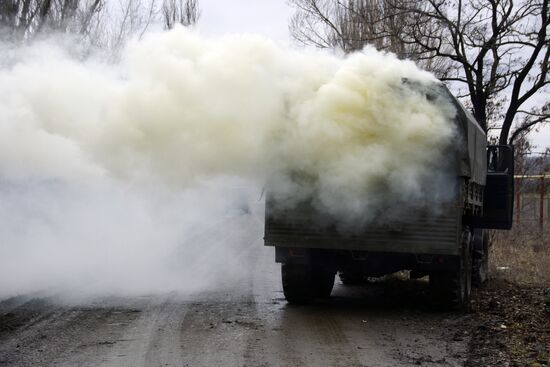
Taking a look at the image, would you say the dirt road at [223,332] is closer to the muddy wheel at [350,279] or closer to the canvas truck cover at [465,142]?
the canvas truck cover at [465,142]

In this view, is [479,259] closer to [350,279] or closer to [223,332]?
[350,279]

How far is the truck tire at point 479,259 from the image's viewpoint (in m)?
11.8

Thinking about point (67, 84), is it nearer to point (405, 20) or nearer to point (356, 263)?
point (356, 263)

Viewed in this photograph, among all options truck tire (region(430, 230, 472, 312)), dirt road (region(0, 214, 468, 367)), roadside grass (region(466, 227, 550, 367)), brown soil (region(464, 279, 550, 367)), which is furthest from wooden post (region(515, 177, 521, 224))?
truck tire (region(430, 230, 472, 312))

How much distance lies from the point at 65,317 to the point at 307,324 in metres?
2.88

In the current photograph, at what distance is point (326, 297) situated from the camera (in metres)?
10.8

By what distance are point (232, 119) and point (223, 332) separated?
2955 millimetres

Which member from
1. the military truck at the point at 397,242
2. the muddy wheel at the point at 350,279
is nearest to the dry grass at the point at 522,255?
the muddy wheel at the point at 350,279

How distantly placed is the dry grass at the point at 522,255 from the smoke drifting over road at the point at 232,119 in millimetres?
5167

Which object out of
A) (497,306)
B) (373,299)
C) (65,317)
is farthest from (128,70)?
(497,306)

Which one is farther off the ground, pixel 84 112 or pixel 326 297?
pixel 84 112

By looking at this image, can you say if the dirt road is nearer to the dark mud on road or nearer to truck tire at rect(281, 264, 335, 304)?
the dark mud on road

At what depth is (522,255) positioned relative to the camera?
16656mm

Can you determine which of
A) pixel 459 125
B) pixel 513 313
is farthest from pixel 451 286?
pixel 459 125
